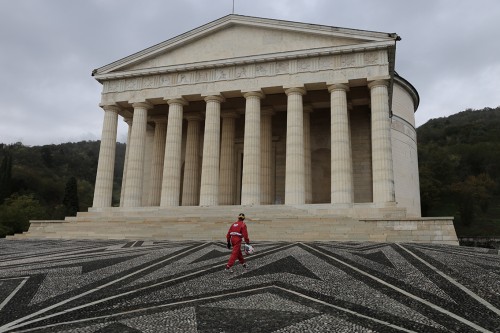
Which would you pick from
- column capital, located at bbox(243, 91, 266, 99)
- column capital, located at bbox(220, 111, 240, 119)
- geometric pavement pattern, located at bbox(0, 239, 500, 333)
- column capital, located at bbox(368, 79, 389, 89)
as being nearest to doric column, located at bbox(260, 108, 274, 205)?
column capital, located at bbox(220, 111, 240, 119)

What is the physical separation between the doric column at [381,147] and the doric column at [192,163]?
51.5 feet

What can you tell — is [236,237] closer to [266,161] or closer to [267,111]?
[266,161]

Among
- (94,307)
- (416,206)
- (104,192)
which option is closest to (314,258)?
(94,307)

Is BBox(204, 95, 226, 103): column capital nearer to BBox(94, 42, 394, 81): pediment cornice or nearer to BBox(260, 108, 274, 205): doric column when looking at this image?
BBox(94, 42, 394, 81): pediment cornice

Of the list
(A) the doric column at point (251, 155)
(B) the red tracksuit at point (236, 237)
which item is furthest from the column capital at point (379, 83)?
(B) the red tracksuit at point (236, 237)

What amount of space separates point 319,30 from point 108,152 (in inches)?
761

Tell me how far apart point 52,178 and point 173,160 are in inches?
2667

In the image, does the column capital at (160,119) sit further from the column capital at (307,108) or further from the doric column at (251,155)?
the column capital at (307,108)

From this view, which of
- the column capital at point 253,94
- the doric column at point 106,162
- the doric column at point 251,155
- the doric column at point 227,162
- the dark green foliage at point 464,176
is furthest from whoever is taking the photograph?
the dark green foliage at point 464,176

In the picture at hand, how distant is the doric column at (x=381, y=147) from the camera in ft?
81.5

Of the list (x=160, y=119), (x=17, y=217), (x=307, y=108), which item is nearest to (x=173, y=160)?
(x=160, y=119)

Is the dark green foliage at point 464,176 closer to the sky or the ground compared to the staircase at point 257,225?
closer to the sky

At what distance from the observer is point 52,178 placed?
280 ft

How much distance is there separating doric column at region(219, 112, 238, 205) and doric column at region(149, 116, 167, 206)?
5968 millimetres
